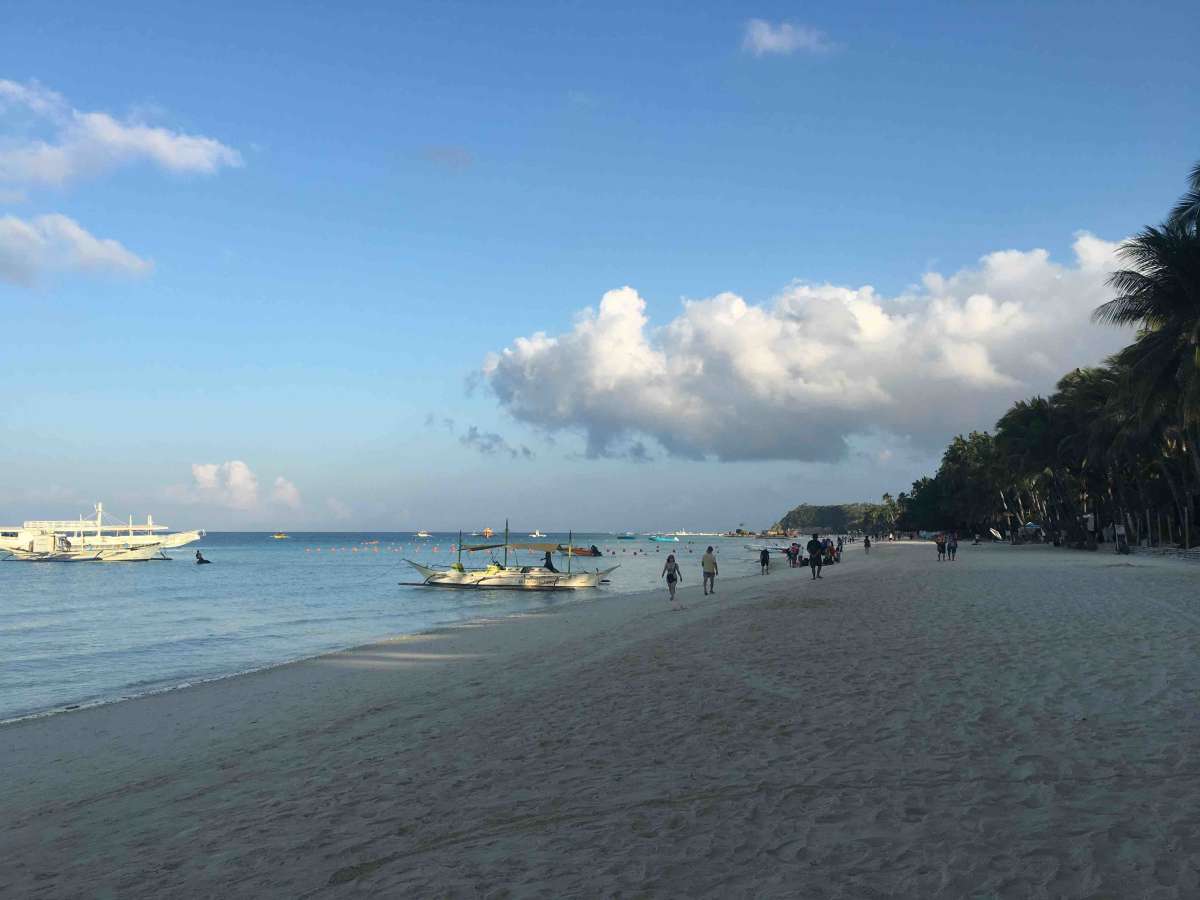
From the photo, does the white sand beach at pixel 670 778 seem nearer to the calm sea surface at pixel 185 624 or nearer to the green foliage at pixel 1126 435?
the calm sea surface at pixel 185 624

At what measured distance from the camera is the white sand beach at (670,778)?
5.03 metres

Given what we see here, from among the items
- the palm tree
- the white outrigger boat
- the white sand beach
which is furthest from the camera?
the white outrigger boat

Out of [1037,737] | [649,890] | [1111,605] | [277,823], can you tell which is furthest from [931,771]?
[1111,605]

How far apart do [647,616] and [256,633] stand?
14.0 meters

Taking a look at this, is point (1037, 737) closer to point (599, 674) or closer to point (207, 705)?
point (599, 674)

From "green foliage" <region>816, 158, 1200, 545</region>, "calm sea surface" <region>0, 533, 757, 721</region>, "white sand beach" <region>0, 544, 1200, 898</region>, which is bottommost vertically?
"calm sea surface" <region>0, 533, 757, 721</region>

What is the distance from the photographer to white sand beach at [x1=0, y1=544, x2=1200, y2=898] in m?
5.03

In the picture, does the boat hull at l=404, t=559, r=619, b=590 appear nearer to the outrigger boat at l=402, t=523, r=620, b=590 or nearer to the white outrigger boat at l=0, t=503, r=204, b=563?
the outrigger boat at l=402, t=523, r=620, b=590

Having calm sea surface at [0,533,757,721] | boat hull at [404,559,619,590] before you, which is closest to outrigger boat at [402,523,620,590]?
boat hull at [404,559,619,590]

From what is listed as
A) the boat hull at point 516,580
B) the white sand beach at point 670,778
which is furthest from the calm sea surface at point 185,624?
the white sand beach at point 670,778

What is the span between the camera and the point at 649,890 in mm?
4773

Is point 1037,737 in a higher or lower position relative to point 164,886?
higher

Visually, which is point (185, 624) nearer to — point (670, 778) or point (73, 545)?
point (670, 778)

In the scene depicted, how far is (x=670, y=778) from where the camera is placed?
6906mm
